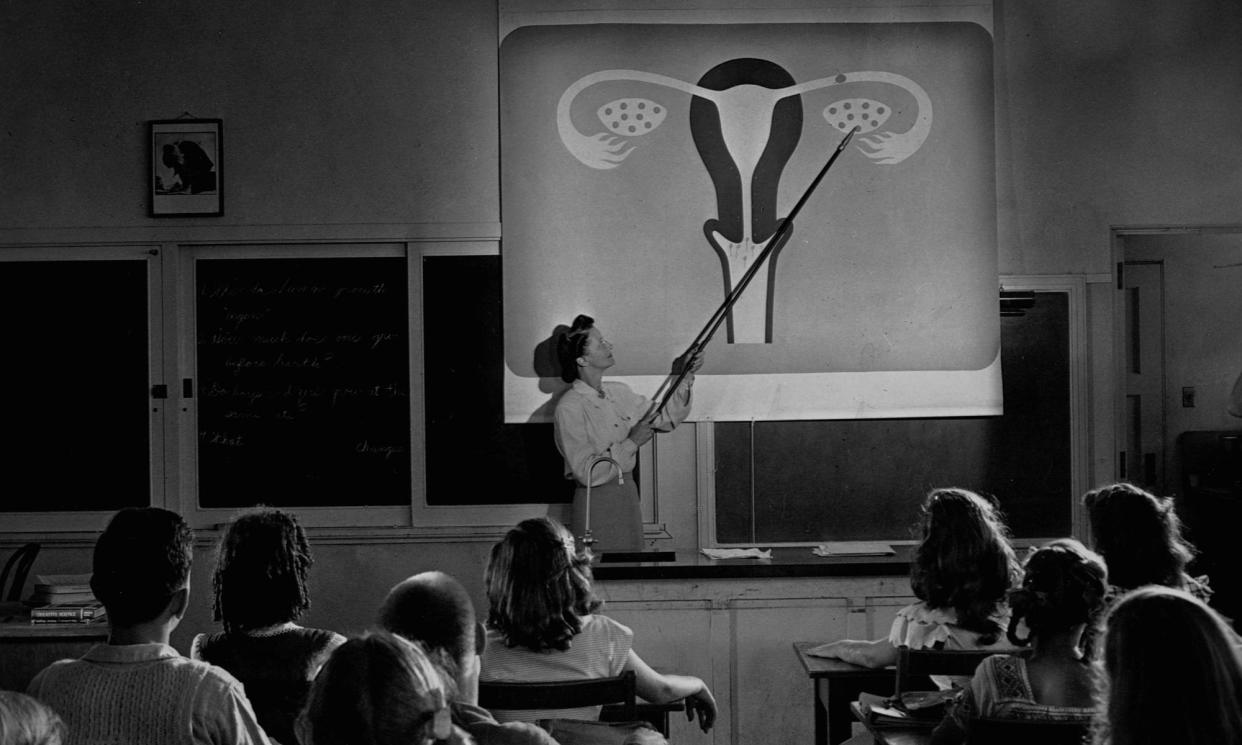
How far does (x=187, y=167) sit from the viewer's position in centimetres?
473

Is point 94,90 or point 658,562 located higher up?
point 94,90

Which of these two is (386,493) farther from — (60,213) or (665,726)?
(665,726)

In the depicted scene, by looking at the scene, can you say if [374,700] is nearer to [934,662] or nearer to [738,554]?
[934,662]

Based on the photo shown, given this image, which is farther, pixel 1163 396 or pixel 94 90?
pixel 1163 396

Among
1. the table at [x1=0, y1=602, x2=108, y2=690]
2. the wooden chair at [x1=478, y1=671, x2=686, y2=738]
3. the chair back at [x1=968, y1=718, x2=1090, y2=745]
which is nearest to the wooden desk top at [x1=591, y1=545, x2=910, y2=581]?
the wooden chair at [x1=478, y1=671, x2=686, y2=738]

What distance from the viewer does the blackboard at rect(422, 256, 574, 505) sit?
4.75 meters

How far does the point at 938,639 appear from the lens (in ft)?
8.55

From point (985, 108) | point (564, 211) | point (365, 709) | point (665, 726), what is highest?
point (985, 108)

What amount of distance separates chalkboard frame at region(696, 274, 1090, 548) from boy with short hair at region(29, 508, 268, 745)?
3.09 meters

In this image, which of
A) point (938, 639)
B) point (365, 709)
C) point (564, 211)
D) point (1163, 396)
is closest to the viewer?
point (365, 709)

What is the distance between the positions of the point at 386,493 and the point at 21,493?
1495mm

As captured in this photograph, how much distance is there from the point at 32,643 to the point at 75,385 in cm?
148

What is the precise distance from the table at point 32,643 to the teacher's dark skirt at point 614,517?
172cm

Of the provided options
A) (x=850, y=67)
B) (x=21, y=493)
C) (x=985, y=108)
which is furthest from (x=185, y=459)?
(x=985, y=108)
